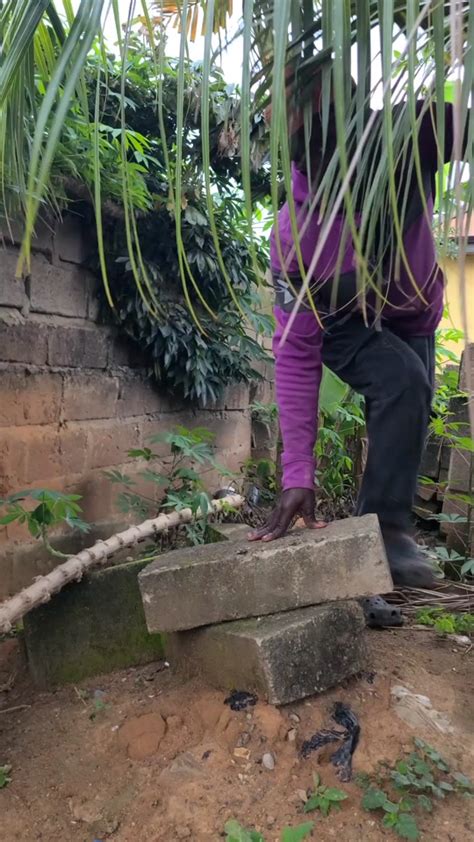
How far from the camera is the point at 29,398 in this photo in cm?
255

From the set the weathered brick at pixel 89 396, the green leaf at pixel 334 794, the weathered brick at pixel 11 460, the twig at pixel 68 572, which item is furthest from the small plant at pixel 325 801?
the weathered brick at pixel 89 396

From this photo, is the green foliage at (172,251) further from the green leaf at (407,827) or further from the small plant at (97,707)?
the green leaf at (407,827)

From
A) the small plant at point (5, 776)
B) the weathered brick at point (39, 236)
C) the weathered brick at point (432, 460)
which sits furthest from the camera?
the weathered brick at point (432, 460)

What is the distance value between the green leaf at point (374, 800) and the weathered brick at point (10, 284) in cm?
204

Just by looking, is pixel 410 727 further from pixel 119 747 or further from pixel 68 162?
pixel 68 162

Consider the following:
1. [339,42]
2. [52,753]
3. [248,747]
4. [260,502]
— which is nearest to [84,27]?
[339,42]

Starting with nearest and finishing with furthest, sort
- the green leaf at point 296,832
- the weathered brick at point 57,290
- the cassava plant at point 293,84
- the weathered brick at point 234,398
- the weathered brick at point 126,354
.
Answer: the cassava plant at point 293,84 < the green leaf at point 296,832 < the weathered brick at point 57,290 < the weathered brick at point 126,354 < the weathered brick at point 234,398

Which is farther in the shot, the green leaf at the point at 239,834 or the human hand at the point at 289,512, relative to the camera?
the human hand at the point at 289,512

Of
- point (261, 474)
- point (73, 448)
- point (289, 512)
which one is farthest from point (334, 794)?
point (261, 474)

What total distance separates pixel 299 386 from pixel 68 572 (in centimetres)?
98

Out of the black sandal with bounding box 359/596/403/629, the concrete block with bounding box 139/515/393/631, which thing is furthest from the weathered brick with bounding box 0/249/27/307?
the black sandal with bounding box 359/596/403/629

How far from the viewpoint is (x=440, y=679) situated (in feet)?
5.92

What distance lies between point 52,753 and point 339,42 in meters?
1.78

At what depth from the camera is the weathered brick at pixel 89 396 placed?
275 centimetres
